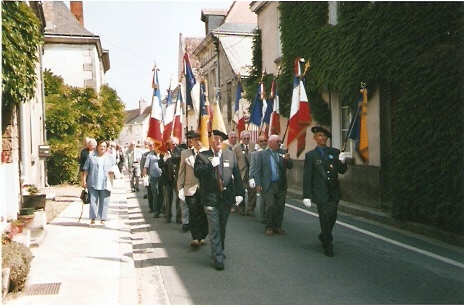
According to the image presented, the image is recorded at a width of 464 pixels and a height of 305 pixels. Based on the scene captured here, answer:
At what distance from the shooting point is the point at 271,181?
29.1 ft

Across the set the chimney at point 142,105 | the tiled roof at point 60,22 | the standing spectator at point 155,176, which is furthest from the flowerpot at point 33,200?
the chimney at point 142,105

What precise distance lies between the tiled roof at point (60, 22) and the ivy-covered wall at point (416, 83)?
60.6 feet

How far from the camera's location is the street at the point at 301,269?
5.34 meters

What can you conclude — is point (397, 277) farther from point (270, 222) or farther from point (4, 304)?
point (4, 304)

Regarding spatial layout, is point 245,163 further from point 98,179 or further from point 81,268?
point 81,268

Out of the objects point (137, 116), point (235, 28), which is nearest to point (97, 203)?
point (235, 28)

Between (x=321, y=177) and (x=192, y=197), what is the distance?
6.91 feet

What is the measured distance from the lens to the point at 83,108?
2264 cm

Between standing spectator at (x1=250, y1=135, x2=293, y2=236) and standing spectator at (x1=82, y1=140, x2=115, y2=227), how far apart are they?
3.11 m

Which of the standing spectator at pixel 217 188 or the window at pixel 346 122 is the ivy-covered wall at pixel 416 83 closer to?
the window at pixel 346 122

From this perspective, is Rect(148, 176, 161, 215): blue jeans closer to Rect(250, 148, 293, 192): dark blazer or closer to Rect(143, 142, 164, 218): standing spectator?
Rect(143, 142, 164, 218): standing spectator

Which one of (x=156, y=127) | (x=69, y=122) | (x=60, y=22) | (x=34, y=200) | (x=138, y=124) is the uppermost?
(x=60, y=22)

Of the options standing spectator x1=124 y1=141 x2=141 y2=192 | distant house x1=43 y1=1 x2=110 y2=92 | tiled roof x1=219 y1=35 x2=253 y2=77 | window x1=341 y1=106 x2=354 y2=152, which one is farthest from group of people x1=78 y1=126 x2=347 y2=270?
tiled roof x1=219 y1=35 x2=253 y2=77

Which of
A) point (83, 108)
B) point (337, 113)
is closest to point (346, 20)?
point (337, 113)
